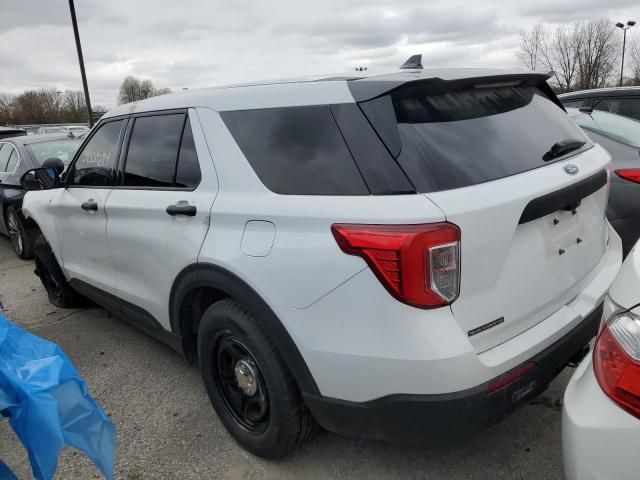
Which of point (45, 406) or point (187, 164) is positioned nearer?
point (45, 406)

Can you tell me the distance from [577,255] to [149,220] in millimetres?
2191

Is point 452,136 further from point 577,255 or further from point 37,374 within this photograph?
point 37,374

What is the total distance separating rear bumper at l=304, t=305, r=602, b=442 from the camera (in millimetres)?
1879

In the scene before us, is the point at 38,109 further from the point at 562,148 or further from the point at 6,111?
the point at 562,148

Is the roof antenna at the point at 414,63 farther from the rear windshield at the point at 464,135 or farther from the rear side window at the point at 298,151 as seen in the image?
the rear side window at the point at 298,151

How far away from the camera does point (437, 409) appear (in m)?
1.88

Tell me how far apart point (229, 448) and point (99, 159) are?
85.7 inches

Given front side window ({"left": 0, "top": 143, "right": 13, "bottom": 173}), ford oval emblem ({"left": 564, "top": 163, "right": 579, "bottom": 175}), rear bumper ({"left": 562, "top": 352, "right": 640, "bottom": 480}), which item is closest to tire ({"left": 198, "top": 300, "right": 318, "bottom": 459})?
rear bumper ({"left": 562, "top": 352, "right": 640, "bottom": 480})

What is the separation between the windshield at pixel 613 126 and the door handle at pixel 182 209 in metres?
3.43

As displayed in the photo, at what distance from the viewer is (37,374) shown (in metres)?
1.78

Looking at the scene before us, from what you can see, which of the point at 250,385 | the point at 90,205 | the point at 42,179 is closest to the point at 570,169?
the point at 250,385

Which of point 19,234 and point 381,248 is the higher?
point 381,248

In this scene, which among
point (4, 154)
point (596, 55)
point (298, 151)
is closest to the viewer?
point (298, 151)

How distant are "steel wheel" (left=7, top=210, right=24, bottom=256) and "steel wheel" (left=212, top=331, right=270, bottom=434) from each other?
5094 millimetres
